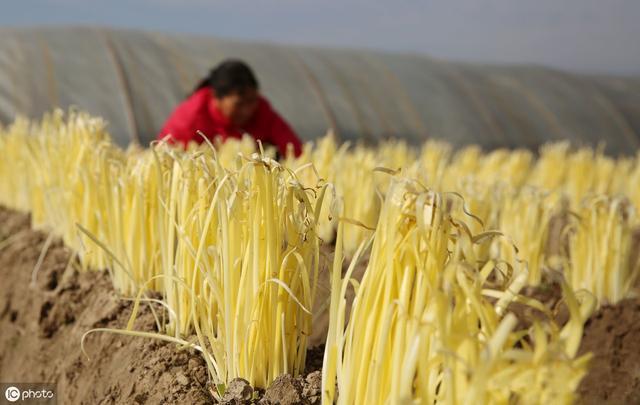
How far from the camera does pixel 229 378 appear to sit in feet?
4.05

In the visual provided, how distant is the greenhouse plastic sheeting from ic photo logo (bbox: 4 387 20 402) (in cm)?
538

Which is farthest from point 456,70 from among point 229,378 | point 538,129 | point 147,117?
point 229,378

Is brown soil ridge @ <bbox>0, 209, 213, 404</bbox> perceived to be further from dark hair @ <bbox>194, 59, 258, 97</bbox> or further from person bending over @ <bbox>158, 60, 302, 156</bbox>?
dark hair @ <bbox>194, 59, 258, 97</bbox>

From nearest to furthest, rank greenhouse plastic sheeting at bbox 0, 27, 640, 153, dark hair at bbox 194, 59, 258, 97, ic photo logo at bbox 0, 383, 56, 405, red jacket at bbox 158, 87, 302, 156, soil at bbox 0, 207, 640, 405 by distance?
soil at bbox 0, 207, 640, 405 → ic photo logo at bbox 0, 383, 56, 405 → dark hair at bbox 194, 59, 258, 97 → red jacket at bbox 158, 87, 302, 156 → greenhouse plastic sheeting at bbox 0, 27, 640, 153

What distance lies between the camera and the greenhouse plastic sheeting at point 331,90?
745 cm

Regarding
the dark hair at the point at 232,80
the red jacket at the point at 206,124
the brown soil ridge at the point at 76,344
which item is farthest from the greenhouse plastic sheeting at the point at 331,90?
the brown soil ridge at the point at 76,344

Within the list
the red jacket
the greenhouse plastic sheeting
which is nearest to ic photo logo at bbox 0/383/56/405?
the red jacket

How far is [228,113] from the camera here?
456 centimetres

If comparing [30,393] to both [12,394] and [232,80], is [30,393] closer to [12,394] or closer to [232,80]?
[12,394]

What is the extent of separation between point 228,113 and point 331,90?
15.2ft

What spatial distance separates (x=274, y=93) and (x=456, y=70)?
3.63 m

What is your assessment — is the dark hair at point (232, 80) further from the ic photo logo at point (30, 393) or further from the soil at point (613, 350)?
the soil at point (613, 350)

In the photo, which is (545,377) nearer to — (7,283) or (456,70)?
(7,283)

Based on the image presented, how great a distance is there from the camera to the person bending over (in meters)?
4.43
